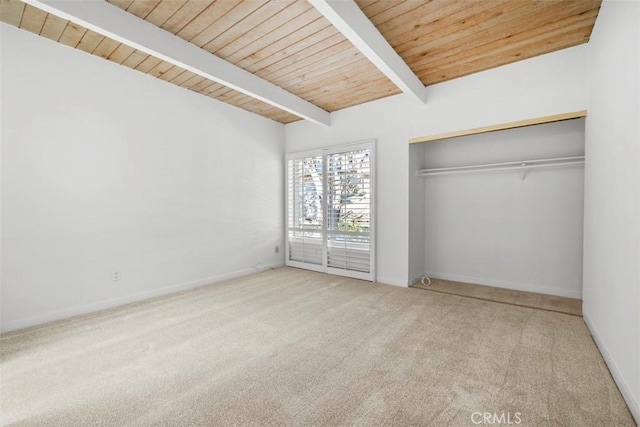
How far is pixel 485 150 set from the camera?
3955 millimetres

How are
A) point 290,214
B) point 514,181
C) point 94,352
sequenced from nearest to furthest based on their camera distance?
point 94,352
point 514,181
point 290,214

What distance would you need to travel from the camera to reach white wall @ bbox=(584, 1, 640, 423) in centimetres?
156

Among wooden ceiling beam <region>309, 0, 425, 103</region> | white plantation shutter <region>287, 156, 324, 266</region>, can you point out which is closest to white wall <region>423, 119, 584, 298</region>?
wooden ceiling beam <region>309, 0, 425, 103</region>

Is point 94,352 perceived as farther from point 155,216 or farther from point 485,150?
Result: point 485,150

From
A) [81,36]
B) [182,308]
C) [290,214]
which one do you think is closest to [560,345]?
[182,308]

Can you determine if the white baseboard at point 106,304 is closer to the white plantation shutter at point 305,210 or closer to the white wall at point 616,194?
the white plantation shutter at point 305,210

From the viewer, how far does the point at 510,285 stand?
12.3ft

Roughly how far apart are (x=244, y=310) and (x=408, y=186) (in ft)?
8.43

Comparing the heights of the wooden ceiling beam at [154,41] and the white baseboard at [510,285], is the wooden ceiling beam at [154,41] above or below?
above

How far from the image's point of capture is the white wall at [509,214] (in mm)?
3400

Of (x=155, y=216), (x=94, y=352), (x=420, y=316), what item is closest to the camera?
(x=94, y=352)

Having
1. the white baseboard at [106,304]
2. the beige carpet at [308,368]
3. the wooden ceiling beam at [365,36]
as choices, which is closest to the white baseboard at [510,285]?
the beige carpet at [308,368]

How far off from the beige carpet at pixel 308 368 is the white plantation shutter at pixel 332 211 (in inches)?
52.0

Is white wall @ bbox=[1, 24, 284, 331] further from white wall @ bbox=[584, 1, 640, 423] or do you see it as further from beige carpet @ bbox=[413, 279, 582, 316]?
white wall @ bbox=[584, 1, 640, 423]
